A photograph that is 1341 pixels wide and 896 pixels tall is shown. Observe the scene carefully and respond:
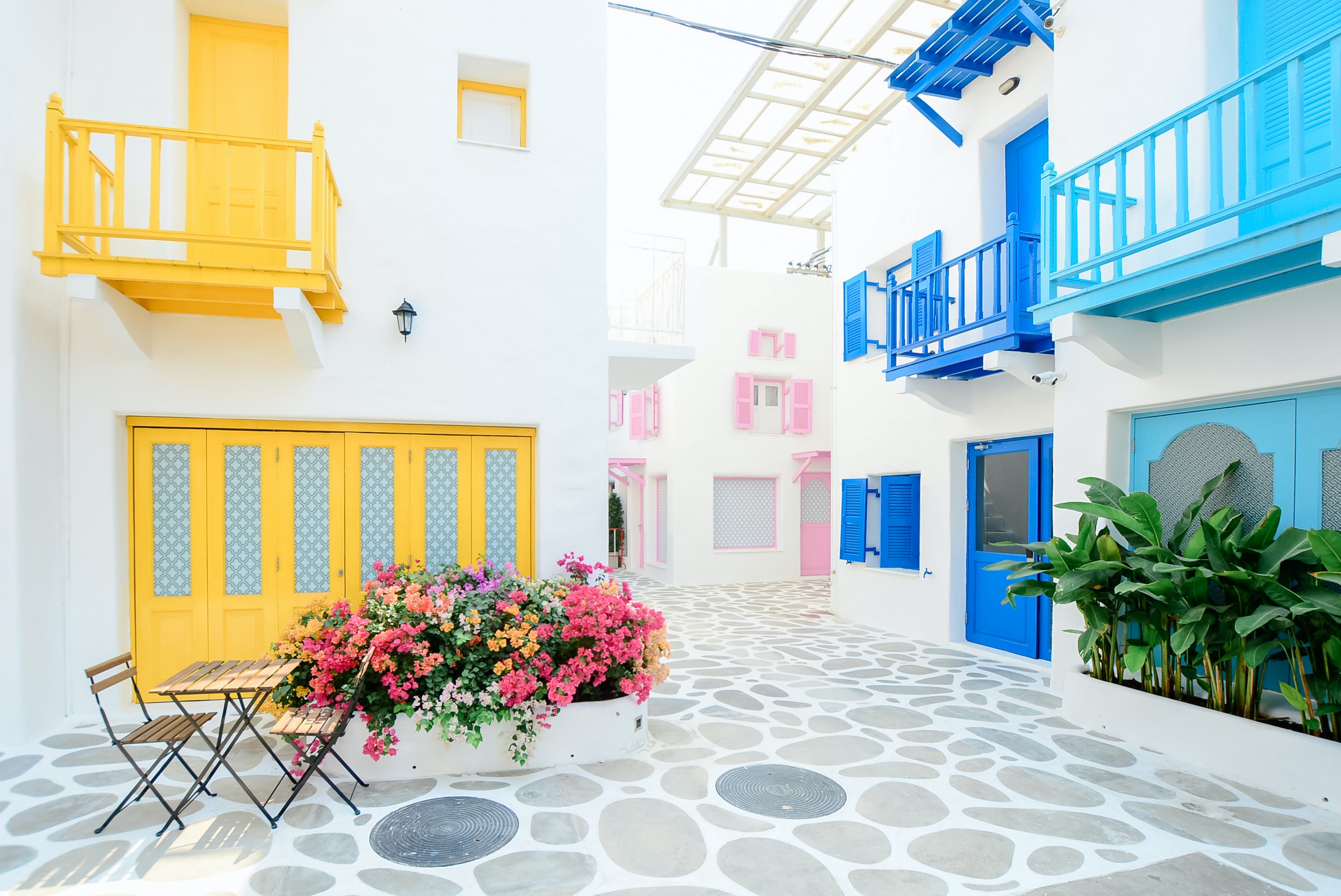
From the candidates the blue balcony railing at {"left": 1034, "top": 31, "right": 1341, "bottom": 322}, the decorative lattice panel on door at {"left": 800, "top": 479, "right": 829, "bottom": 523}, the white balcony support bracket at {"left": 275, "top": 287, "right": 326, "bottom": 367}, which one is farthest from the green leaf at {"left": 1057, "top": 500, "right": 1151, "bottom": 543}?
the decorative lattice panel on door at {"left": 800, "top": 479, "right": 829, "bottom": 523}

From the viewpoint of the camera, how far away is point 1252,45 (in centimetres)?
515

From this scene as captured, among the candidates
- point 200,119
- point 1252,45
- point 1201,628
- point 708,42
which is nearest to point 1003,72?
point 1252,45

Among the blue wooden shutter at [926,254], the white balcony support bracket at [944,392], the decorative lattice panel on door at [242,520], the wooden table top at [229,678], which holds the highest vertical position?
the blue wooden shutter at [926,254]

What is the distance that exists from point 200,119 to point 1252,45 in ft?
26.8

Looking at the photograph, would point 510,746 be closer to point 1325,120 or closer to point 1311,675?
point 1311,675

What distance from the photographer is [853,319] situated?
34.6 ft

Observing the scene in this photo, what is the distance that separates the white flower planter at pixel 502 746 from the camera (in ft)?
15.0

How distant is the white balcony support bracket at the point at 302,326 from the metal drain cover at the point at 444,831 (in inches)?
137

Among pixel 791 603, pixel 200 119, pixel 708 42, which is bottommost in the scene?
pixel 791 603

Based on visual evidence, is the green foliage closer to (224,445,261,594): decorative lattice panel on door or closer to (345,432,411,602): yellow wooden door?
(345,432,411,602): yellow wooden door

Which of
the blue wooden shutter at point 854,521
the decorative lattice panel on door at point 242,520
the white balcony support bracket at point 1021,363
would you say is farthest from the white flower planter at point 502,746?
the blue wooden shutter at point 854,521

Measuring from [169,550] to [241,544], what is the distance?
0.53 m

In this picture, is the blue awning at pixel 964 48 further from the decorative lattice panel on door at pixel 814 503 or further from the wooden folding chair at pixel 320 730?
the decorative lattice panel on door at pixel 814 503

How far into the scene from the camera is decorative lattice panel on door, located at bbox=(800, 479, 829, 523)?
15.7m
